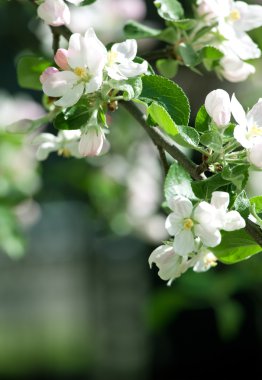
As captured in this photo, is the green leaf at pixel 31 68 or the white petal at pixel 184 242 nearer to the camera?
the white petal at pixel 184 242

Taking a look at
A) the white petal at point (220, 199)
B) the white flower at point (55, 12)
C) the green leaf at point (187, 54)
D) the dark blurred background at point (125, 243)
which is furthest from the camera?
the dark blurred background at point (125, 243)

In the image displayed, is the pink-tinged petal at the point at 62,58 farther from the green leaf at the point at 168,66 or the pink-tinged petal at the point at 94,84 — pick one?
the green leaf at the point at 168,66

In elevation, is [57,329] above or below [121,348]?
below

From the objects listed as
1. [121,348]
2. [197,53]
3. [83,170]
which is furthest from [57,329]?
[197,53]

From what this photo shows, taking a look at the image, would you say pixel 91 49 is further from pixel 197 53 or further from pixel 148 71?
pixel 197 53

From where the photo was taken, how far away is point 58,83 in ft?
2.61

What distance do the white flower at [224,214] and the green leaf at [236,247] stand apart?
0.07 meters

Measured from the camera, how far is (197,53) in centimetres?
99

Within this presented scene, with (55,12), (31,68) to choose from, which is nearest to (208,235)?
(55,12)

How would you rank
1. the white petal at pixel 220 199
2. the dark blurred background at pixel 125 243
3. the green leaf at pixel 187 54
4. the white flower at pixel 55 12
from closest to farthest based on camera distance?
the white petal at pixel 220 199 < the white flower at pixel 55 12 < the green leaf at pixel 187 54 < the dark blurred background at pixel 125 243

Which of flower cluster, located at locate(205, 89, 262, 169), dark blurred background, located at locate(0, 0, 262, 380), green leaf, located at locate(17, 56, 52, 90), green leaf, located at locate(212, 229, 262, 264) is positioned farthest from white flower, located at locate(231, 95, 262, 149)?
dark blurred background, located at locate(0, 0, 262, 380)

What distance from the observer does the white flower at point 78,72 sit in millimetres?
775

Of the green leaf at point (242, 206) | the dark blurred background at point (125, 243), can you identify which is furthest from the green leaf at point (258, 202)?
the dark blurred background at point (125, 243)

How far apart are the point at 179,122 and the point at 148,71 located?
0.27 ft
